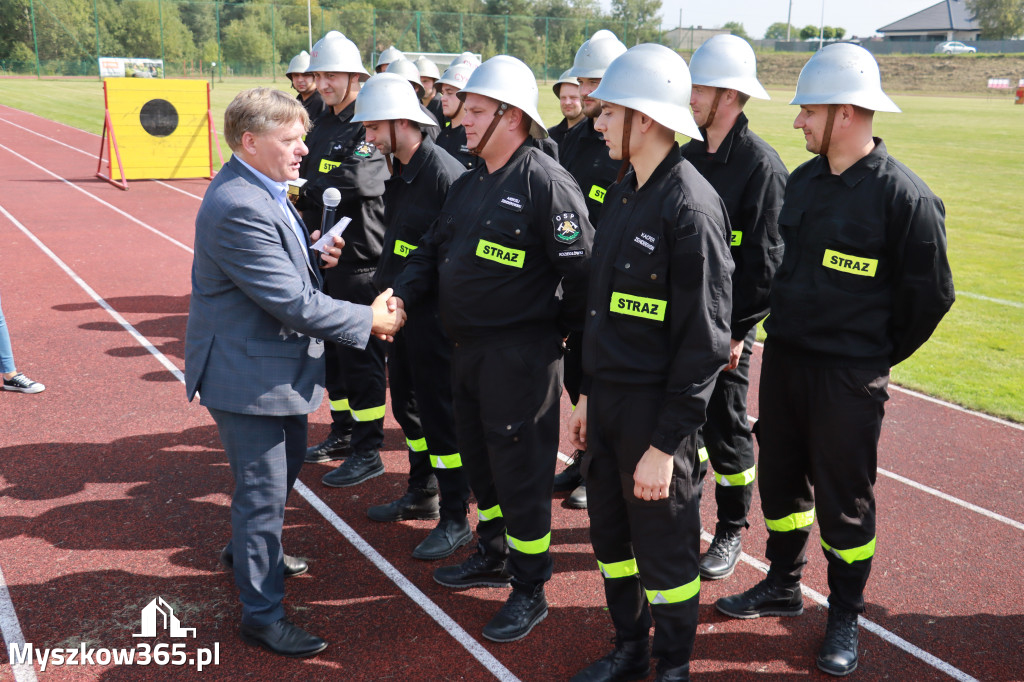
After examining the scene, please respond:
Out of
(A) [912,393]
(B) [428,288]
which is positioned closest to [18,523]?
(B) [428,288]

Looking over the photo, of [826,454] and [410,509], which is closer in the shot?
[826,454]

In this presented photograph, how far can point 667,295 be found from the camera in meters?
3.07

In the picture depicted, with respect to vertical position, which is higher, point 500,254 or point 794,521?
point 500,254

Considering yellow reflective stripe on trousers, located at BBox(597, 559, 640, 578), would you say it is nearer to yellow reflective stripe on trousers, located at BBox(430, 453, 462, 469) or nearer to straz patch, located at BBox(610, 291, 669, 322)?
straz patch, located at BBox(610, 291, 669, 322)

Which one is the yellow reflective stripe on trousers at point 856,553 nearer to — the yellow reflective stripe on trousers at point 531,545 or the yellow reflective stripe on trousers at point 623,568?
the yellow reflective stripe on trousers at point 623,568

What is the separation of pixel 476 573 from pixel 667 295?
2051mm

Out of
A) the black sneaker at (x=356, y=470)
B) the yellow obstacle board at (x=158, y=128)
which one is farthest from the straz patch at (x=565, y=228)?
the yellow obstacle board at (x=158, y=128)

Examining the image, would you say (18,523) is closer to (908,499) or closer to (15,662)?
(15,662)

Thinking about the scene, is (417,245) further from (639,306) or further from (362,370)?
(639,306)

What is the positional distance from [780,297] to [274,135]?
2.32 meters

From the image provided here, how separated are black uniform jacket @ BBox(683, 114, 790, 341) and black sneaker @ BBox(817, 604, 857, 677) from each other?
4.50 ft

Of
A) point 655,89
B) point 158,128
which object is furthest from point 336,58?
point 158,128

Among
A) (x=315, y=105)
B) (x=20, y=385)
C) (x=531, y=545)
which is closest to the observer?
(x=531, y=545)

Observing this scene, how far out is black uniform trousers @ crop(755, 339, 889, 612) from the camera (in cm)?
352
